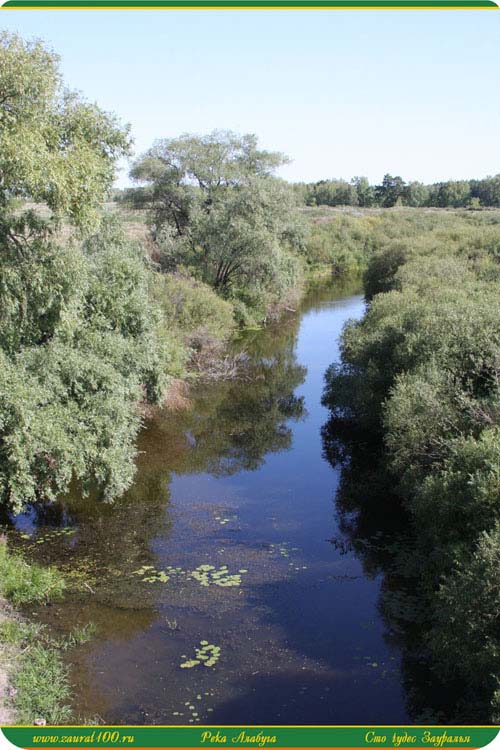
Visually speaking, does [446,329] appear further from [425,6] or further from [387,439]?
[425,6]

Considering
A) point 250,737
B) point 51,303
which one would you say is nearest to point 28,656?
point 250,737

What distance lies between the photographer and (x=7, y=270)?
15414 millimetres

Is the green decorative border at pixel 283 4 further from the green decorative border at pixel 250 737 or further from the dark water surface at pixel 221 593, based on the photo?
the dark water surface at pixel 221 593

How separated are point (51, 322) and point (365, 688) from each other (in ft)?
35.9

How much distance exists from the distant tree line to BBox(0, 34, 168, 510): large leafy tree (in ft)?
308

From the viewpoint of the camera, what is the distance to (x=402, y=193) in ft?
384

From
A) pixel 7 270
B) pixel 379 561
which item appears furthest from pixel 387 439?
pixel 7 270

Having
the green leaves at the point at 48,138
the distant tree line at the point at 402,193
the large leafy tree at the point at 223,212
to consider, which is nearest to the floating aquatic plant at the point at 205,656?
the green leaves at the point at 48,138

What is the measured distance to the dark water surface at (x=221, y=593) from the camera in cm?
1105

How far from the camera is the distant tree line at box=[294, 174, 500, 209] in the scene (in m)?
108

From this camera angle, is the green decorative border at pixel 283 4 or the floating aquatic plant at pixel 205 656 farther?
the floating aquatic plant at pixel 205 656

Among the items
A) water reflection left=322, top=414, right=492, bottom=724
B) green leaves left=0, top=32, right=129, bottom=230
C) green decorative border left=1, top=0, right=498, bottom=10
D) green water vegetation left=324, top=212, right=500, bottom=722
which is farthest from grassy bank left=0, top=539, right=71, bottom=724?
green decorative border left=1, top=0, right=498, bottom=10

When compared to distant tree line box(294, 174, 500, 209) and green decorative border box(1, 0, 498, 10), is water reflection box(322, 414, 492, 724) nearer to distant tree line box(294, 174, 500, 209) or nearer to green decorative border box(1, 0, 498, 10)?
green decorative border box(1, 0, 498, 10)

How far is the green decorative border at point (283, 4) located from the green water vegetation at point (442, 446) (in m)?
7.44
